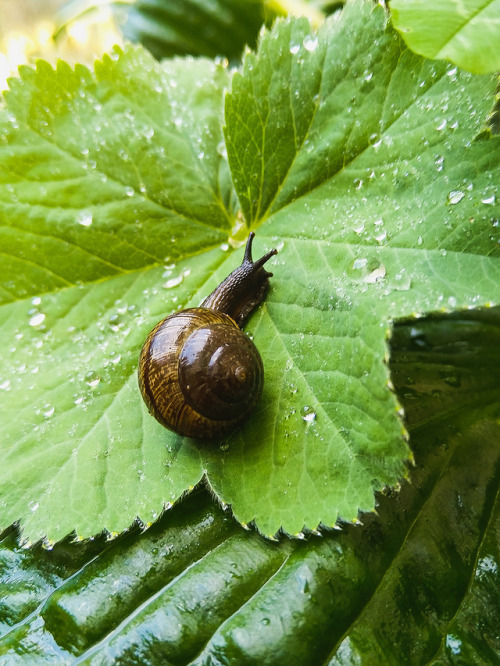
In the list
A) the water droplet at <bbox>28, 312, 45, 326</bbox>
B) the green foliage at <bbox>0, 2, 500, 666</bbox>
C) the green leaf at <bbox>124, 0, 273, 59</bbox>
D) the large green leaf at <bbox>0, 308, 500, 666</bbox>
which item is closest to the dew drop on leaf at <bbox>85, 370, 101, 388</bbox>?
the green foliage at <bbox>0, 2, 500, 666</bbox>

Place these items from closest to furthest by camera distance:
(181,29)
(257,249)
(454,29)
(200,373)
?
(454,29), (200,373), (257,249), (181,29)

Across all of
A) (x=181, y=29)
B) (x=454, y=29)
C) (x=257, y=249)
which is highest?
(x=181, y=29)

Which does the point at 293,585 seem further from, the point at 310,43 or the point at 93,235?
the point at 310,43

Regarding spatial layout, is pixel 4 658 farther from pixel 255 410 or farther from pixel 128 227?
pixel 128 227

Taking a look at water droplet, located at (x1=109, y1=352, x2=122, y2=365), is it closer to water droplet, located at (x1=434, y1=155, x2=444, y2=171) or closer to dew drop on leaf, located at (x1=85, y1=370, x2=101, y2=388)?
dew drop on leaf, located at (x1=85, y1=370, x2=101, y2=388)

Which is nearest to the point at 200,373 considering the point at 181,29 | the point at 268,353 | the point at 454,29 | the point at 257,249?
the point at 268,353

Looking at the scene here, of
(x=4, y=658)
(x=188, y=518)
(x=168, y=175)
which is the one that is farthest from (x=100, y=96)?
(x=4, y=658)

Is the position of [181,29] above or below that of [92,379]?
above
